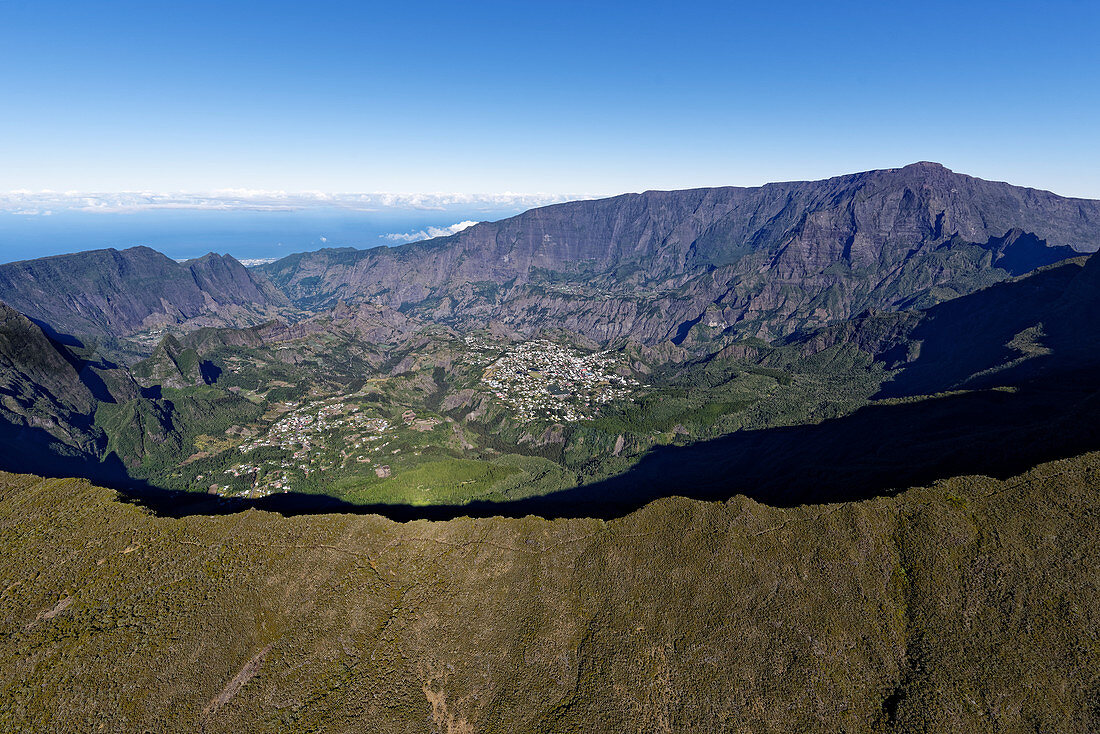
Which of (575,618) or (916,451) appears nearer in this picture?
(575,618)

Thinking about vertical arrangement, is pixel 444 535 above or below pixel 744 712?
above

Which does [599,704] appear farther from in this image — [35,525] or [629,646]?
[35,525]

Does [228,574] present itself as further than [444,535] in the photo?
No

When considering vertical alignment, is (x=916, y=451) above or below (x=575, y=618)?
above

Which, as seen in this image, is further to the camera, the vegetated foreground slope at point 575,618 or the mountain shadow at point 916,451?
the mountain shadow at point 916,451

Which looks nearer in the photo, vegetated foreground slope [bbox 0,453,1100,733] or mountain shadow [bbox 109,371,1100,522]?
vegetated foreground slope [bbox 0,453,1100,733]

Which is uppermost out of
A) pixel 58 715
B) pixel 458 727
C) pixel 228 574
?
pixel 228 574

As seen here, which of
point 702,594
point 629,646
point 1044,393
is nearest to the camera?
point 629,646

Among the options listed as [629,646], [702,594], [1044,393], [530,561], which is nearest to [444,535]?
[530,561]
